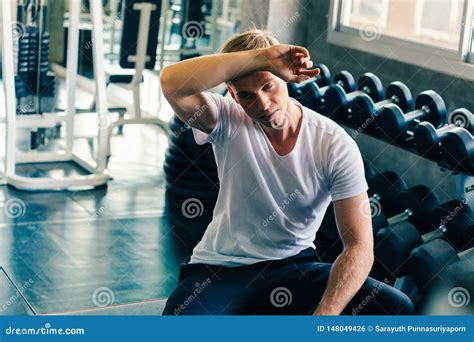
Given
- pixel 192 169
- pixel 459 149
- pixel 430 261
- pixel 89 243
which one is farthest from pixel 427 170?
pixel 89 243

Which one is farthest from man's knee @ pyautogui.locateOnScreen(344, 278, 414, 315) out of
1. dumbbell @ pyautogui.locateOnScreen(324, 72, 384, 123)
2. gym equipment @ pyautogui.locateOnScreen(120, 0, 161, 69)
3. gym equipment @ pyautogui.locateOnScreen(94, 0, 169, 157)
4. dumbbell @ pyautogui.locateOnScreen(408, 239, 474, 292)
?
gym equipment @ pyautogui.locateOnScreen(120, 0, 161, 69)

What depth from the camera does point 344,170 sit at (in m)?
1.96

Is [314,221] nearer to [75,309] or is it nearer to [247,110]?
[247,110]

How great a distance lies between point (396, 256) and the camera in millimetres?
2867

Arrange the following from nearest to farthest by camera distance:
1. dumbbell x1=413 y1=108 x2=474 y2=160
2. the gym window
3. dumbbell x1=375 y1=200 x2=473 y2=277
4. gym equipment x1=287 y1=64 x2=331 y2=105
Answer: dumbbell x1=375 y1=200 x2=473 y2=277, dumbbell x1=413 y1=108 x2=474 y2=160, the gym window, gym equipment x1=287 y1=64 x2=331 y2=105

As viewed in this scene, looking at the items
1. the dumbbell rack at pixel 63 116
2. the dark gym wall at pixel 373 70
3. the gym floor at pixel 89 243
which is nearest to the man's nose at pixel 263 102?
the gym floor at pixel 89 243

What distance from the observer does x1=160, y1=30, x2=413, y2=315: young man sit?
1928 millimetres

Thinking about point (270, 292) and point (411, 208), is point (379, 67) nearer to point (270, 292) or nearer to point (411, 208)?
point (411, 208)

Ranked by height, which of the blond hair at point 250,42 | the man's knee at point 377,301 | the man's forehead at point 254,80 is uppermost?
the blond hair at point 250,42

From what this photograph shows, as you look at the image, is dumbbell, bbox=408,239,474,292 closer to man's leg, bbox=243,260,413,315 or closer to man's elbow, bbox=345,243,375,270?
man's leg, bbox=243,260,413,315

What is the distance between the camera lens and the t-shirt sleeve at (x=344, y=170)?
195 centimetres

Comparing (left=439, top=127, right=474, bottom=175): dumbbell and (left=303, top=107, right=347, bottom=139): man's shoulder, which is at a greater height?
(left=303, top=107, right=347, bottom=139): man's shoulder

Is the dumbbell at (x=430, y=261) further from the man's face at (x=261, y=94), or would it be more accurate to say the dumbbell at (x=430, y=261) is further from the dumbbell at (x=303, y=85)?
the dumbbell at (x=303, y=85)
